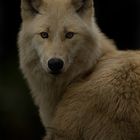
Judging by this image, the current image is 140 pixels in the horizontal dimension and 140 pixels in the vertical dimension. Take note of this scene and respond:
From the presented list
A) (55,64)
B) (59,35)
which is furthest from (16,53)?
(55,64)

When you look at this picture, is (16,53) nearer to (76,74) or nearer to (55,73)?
(76,74)

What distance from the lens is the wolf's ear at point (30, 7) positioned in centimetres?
765

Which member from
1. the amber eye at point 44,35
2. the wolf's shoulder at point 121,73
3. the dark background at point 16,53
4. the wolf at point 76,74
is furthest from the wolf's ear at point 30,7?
the dark background at point 16,53

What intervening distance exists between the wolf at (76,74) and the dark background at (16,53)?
18.8ft

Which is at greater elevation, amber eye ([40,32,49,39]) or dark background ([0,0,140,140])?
amber eye ([40,32,49,39])

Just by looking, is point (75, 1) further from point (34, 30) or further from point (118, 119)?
point (118, 119)

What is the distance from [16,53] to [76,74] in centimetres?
674

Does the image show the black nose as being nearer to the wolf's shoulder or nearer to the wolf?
the wolf

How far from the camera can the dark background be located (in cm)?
1361

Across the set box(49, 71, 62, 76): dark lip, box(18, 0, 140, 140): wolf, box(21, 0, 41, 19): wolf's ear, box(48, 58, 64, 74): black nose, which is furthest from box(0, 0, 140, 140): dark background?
box(48, 58, 64, 74): black nose

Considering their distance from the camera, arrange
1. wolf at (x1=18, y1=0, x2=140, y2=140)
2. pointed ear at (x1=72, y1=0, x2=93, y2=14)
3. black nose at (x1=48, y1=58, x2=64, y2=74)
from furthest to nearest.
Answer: pointed ear at (x1=72, y1=0, x2=93, y2=14), black nose at (x1=48, y1=58, x2=64, y2=74), wolf at (x1=18, y1=0, x2=140, y2=140)

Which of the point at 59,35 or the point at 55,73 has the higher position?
the point at 59,35

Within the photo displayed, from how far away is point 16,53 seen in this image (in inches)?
558

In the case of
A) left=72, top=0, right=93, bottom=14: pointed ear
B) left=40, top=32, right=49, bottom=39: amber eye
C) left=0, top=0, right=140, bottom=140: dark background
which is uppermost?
left=72, top=0, right=93, bottom=14: pointed ear
